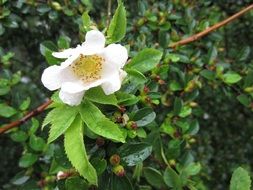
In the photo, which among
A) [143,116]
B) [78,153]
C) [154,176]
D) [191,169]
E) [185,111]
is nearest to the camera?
[78,153]

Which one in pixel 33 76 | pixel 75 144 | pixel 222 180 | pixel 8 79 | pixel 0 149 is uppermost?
pixel 75 144

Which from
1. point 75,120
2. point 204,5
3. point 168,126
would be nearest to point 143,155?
point 75,120

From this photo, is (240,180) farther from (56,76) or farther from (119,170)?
(56,76)

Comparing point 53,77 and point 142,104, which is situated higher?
point 53,77

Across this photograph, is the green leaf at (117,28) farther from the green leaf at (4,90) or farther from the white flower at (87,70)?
the green leaf at (4,90)

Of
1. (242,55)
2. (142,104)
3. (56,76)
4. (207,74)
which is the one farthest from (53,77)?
(242,55)

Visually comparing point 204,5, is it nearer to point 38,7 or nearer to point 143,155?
point 38,7
